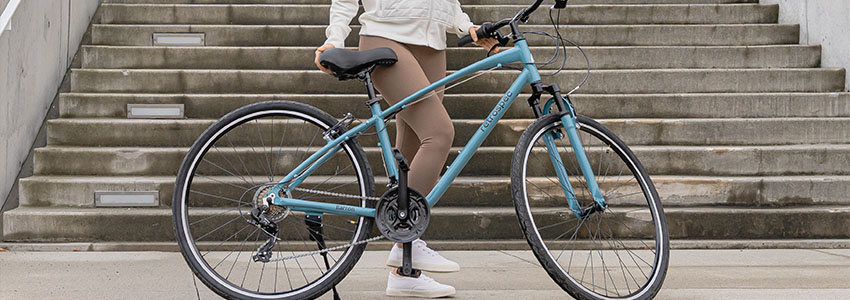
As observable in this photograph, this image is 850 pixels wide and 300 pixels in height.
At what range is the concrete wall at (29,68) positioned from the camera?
15.8ft

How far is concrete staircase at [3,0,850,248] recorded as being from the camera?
4.80 m

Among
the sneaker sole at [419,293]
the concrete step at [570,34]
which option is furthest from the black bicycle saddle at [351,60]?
the concrete step at [570,34]

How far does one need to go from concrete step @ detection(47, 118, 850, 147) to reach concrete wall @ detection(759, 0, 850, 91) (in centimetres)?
77

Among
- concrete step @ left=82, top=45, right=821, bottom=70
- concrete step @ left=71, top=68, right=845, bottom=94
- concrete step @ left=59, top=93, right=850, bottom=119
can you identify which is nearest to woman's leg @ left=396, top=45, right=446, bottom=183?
concrete step @ left=59, top=93, right=850, bottom=119

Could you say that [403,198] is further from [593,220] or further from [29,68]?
[29,68]

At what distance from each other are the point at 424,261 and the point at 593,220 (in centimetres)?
115

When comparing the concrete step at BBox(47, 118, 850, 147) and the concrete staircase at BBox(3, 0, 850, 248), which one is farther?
the concrete step at BBox(47, 118, 850, 147)

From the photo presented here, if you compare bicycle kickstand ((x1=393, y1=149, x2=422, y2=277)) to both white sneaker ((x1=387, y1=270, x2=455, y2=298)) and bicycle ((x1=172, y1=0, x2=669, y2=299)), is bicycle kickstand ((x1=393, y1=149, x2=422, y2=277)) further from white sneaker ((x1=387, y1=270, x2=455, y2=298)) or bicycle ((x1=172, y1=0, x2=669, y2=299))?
white sneaker ((x1=387, y1=270, x2=455, y2=298))

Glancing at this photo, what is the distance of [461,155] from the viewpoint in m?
3.24

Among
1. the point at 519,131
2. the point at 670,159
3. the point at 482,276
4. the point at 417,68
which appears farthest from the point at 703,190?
the point at 417,68

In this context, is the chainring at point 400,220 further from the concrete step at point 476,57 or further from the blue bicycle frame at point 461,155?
the concrete step at point 476,57

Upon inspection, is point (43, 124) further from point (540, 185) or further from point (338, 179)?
point (540, 185)

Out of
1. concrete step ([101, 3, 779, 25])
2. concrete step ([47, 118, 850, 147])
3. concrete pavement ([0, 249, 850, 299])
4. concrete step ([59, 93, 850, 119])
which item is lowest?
concrete pavement ([0, 249, 850, 299])

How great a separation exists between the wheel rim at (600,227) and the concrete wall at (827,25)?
223 centimetres
